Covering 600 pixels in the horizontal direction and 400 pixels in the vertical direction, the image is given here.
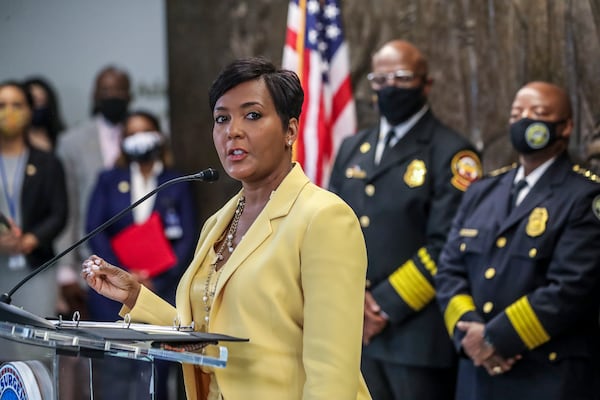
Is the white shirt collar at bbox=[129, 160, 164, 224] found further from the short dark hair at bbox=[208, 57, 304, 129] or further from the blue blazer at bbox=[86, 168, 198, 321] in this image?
the short dark hair at bbox=[208, 57, 304, 129]

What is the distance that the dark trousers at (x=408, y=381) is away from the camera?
16.6ft

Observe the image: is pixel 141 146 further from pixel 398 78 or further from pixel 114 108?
pixel 398 78

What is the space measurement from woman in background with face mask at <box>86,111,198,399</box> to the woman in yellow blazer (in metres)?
3.53

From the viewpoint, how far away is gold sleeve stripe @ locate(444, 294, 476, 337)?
466cm

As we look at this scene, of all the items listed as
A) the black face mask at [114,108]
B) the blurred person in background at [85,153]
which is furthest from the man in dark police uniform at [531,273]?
the black face mask at [114,108]

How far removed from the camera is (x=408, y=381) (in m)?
5.08

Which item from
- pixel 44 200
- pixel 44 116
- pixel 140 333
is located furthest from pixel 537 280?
pixel 44 116

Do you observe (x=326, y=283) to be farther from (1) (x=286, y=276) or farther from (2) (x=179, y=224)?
(2) (x=179, y=224)

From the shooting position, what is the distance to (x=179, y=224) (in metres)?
6.62

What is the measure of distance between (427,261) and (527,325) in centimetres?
75

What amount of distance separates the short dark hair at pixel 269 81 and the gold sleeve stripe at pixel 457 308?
2086 millimetres

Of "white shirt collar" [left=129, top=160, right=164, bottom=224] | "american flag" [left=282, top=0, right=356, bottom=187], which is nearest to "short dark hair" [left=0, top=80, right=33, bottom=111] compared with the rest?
"white shirt collar" [left=129, top=160, right=164, bottom=224]

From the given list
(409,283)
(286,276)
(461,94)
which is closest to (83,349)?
(286,276)

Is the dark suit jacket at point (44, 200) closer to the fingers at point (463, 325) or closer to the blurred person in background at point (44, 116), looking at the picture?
the blurred person in background at point (44, 116)
